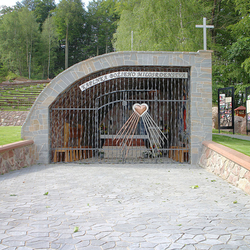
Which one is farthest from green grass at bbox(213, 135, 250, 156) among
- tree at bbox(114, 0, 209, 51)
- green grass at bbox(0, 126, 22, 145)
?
tree at bbox(114, 0, 209, 51)

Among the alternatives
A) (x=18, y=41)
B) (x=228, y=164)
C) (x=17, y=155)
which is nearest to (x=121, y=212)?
(x=228, y=164)

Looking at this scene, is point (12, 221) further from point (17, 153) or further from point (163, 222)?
point (17, 153)

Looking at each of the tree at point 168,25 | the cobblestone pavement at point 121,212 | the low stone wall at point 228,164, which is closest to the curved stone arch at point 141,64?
the low stone wall at point 228,164

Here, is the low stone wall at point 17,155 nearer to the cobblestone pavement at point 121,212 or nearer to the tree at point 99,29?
the cobblestone pavement at point 121,212

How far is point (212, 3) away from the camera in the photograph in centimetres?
2197

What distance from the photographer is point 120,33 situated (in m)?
21.3

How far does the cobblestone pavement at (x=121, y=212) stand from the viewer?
120 inches

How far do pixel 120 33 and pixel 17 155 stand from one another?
Answer: 15.8m

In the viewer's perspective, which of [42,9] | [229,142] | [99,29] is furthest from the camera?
[42,9]

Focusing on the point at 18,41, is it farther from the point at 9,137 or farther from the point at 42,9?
the point at 9,137

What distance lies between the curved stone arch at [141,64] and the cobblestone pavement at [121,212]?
6.91 feet

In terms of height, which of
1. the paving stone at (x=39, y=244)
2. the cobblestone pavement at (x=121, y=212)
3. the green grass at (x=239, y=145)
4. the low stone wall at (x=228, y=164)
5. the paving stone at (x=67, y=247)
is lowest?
the cobblestone pavement at (x=121, y=212)

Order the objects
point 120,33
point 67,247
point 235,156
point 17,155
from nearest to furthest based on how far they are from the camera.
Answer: point 67,247, point 235,156, point 17,155, point 120,33

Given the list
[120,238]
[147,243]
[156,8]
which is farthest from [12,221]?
[156,8]
